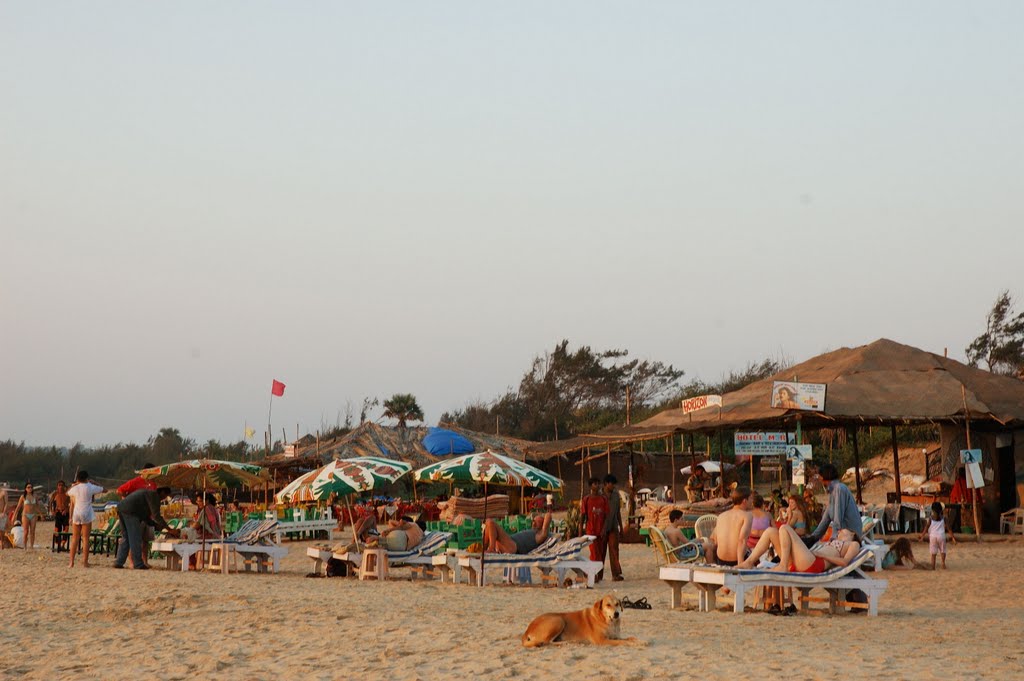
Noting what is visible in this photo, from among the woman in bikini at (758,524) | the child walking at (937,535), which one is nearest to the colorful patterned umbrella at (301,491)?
the woman in bikini at (758,524)

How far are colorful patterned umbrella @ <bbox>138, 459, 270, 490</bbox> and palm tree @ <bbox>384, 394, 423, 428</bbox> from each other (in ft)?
76.2

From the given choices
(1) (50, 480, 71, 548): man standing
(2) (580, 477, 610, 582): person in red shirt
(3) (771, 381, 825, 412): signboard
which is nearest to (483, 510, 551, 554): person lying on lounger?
(2) (580, 477, 610, 582): person in red shirt

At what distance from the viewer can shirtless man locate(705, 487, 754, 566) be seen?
34.4 ft

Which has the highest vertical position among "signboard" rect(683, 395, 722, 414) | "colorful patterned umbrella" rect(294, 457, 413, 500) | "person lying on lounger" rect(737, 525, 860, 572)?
"signboard" rect(683, 395, 722, 414)

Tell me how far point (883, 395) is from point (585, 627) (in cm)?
1599

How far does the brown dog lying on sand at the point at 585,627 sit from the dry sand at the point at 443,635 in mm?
114

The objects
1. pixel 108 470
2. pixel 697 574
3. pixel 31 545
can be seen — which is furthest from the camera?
pixel 108 470

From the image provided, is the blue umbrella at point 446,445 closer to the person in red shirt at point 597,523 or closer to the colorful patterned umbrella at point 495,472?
the colorful patterned umbrella at point 495,472

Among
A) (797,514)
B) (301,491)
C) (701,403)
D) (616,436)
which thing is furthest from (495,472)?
(616,436)

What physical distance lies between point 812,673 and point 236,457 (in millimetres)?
51516

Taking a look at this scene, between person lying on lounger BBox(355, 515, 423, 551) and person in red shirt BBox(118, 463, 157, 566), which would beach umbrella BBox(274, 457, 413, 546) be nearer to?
person lying on lounger BBox(355, 515, 423, 551)

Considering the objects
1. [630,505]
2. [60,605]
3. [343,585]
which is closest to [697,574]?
[343,585]

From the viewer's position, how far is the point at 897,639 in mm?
8508

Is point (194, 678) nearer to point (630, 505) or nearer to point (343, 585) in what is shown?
point (343, 585)
